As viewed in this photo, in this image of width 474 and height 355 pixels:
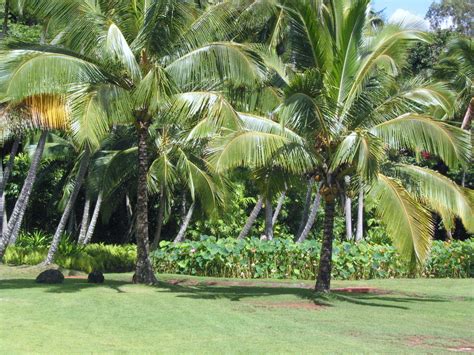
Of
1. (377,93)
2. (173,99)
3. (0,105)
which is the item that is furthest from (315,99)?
(0,105)

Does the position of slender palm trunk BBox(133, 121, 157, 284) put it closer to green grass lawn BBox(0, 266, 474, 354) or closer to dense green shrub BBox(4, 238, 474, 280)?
green grass lawn BBox(0, 266, 474, 354)

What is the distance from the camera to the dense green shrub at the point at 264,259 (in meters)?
22.6

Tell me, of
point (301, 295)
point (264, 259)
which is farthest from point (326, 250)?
point (264, 259)

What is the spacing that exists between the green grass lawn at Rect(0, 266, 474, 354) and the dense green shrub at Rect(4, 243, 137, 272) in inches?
159

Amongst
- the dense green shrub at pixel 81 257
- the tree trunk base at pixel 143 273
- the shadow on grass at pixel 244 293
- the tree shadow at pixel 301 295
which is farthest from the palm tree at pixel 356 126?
the dense green shrub at pixel 81 257

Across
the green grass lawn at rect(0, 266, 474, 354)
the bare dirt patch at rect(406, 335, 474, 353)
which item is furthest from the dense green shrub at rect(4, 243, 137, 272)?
the bare dirt patch at rect(406, 335, 474, 353)

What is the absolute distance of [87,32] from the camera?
50.1 feet

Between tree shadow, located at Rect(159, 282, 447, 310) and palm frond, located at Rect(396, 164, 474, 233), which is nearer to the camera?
palm frond, located at Rect(396, 164, 474, 233)

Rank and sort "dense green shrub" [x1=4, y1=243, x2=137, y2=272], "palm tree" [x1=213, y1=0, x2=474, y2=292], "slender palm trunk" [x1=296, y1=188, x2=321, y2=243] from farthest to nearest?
1. "slender palm trunk" [x1=296, y1=188, x2=321, y2=243]
2. "dense green shrub" [x1=4, y1=243, x2=137, y2=272]
3. "palm tree" [x1=213, y1=0, x2=474, y2=292]

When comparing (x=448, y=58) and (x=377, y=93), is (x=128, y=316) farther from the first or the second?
(x=448, y=58)

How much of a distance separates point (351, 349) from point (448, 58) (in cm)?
2166

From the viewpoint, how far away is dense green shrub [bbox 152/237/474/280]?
891 inches

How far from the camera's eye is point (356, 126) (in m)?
15.3

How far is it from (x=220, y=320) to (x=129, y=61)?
232 inches
